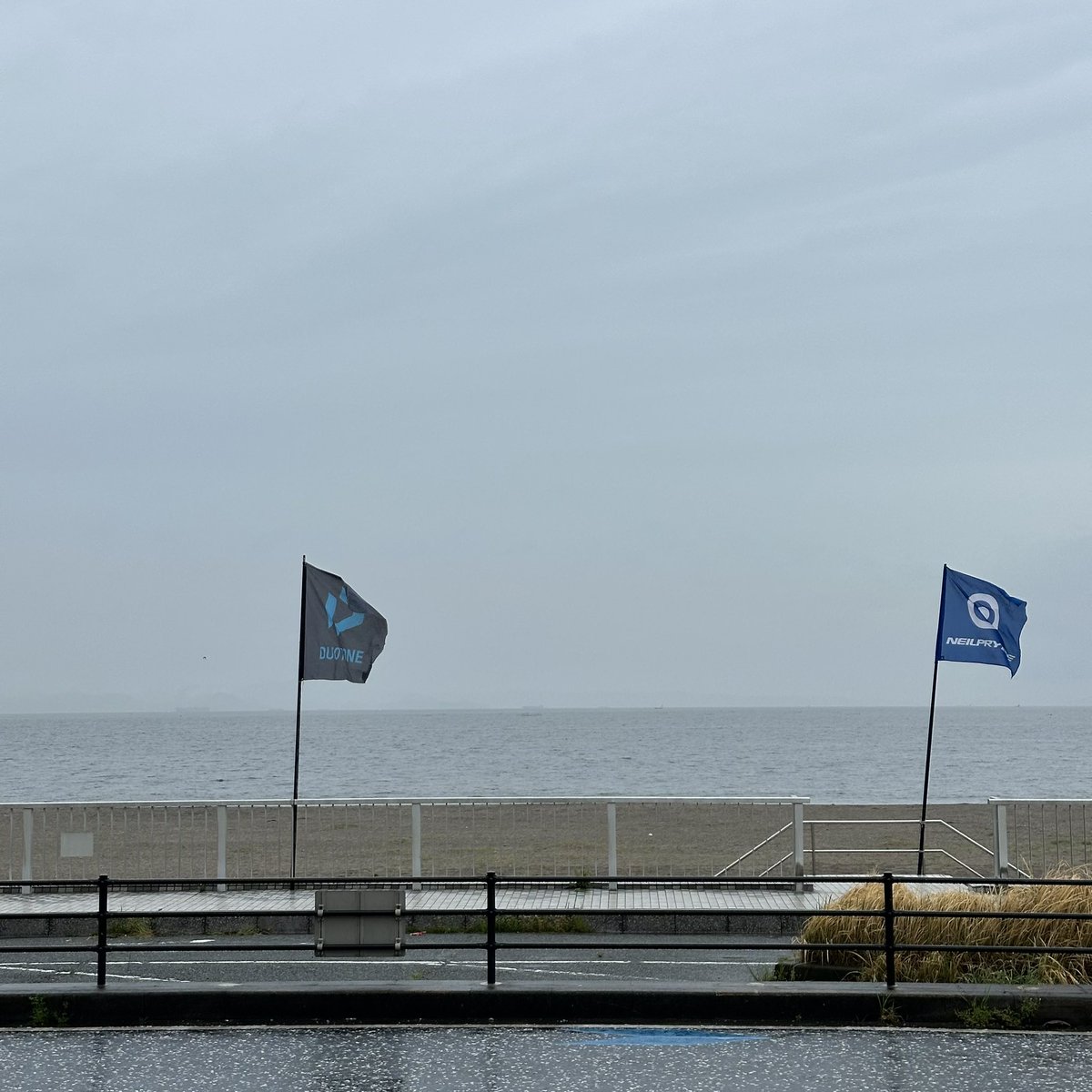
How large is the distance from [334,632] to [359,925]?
9.23 m

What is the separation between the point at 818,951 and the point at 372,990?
3.65 m

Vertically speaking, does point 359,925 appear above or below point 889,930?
below

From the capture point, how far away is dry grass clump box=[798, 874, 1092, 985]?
1036cm

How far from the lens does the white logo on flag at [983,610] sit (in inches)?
736

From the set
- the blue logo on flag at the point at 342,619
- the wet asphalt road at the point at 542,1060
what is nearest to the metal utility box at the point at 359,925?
the wet asphalt road at the point at 542,1060

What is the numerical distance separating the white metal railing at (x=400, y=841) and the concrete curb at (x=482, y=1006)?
6.20 metres

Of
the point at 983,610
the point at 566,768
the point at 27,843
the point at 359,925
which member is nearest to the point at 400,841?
the point at 27,843

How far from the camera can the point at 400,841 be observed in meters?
31.4

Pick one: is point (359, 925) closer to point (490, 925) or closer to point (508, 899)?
point (490, 925)

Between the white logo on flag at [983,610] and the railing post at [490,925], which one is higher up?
the white logo on flag at [983,610]

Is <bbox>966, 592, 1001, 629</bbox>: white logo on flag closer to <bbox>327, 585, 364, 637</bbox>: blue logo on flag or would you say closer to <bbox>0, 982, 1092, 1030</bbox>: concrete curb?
<bbox>327, 585, 364, 637</bbox>: blue logo on flag

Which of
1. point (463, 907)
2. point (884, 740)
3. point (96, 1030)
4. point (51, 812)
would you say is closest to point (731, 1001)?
point (96, 1030)

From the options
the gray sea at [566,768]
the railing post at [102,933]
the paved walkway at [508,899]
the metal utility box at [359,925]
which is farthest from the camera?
the gray sea at [566,768]

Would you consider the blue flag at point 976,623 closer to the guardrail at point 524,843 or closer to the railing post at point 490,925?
the guardrail at point 524,843
